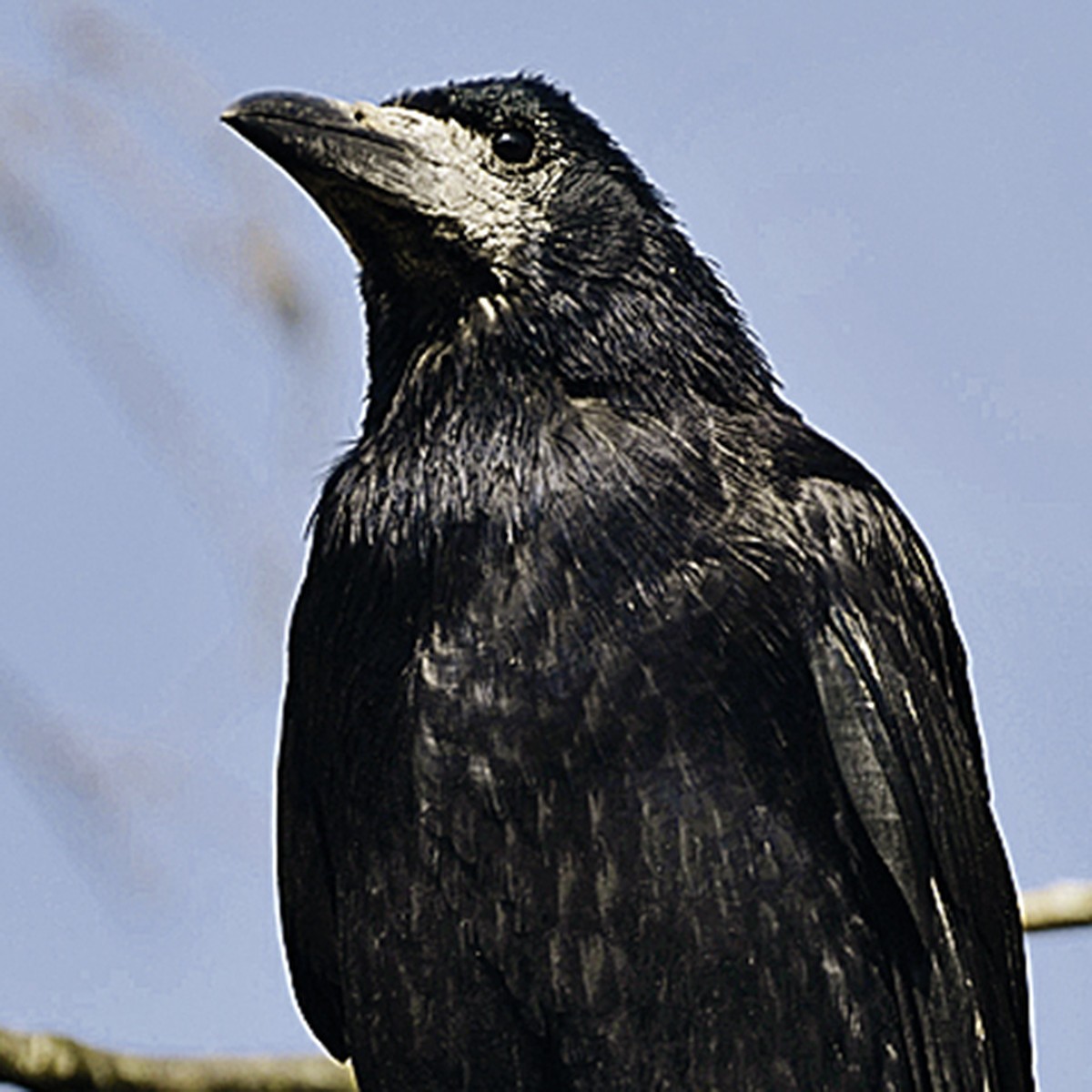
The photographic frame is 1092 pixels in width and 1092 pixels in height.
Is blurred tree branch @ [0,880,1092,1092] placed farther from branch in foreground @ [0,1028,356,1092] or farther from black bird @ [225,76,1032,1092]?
black bird @ [225,76,1032,1092]

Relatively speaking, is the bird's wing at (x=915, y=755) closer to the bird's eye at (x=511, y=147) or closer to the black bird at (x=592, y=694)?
the black bird at (x=592, y=694)

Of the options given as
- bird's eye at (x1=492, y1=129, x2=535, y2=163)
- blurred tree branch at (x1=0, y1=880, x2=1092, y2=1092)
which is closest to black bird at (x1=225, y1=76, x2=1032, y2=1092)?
bird's eye at (x1=492, y1=129, x2=535, y2=163)

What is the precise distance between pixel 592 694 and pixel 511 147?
4.19ft

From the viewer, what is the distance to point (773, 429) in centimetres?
507

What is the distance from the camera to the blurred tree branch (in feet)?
17.2

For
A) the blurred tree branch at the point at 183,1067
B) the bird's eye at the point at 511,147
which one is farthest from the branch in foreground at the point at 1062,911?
the bird's eye at the point at 511,147

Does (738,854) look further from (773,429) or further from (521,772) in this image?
(773,429)

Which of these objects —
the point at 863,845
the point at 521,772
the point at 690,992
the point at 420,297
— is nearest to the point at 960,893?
the point at 863,845

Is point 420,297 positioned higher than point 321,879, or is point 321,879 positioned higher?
point 420,297

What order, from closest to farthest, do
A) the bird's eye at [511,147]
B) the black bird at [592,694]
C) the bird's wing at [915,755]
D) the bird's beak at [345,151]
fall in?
the black bird at [592,694] → the bird's wing at [915,755] → the bird's beak at [345,151] → the bird's eye at [511,147]

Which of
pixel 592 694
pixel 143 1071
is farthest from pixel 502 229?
pixel 143 1071

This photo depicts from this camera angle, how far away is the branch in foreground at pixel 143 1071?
523 cm

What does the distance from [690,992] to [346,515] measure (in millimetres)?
1220

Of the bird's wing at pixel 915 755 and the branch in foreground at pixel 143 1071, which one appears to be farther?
the branch in foreground at pixel 143 1071
